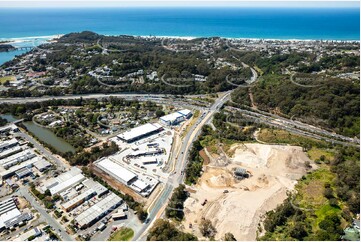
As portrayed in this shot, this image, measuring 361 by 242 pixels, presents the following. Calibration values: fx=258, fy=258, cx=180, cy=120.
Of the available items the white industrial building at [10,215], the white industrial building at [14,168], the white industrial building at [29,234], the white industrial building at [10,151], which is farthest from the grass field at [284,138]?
the white industrial building at [10,151]

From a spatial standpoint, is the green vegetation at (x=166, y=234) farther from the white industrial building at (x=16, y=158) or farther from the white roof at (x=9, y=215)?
the white industrial building at (x=16, y=158)

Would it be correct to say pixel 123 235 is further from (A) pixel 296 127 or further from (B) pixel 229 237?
(A) pixel 296 127

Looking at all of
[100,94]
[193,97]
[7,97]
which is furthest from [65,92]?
[193,97]

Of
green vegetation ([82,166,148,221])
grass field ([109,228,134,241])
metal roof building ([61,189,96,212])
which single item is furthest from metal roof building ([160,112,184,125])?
grass field ([109,228,134,241])

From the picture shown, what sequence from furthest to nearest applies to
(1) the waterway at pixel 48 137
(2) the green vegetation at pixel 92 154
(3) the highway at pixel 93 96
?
(3) the highway at pixel 93 96 < (1) the waterway at pixel 48 137 < (2) the green vegetation at pixel 92 154

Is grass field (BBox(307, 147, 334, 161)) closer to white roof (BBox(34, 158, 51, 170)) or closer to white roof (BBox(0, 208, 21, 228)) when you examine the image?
white roof (BBox(34, 158, 51, 170))
